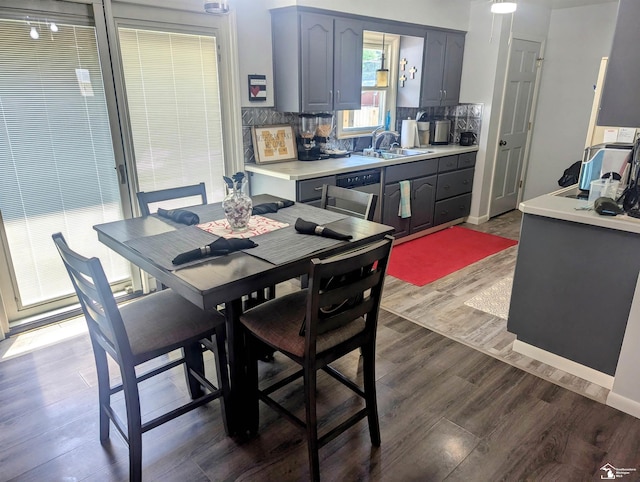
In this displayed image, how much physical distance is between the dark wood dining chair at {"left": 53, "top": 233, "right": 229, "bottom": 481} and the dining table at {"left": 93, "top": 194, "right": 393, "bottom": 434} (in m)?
0.09

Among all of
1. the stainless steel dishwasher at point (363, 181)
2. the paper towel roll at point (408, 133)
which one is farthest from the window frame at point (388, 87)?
the stainless steel dishwasher at point (363, 181)

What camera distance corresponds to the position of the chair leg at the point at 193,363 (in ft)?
6.93

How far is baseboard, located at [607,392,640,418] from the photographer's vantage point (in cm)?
207

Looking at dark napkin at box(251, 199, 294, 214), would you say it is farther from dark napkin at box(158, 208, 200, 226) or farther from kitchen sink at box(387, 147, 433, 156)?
kitchen sink at box(387, 147, 433, 156)

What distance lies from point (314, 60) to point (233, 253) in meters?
2.35

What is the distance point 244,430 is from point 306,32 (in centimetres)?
295

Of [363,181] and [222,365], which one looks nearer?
[222,365]

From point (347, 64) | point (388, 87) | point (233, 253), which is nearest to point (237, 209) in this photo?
point (233, 253)

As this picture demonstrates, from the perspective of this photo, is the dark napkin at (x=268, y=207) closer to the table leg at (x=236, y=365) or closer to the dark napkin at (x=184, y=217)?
the dark napkin at (x=184, y=217)

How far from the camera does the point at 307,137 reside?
3871mm

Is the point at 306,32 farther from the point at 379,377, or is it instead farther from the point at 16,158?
the point at 379,377

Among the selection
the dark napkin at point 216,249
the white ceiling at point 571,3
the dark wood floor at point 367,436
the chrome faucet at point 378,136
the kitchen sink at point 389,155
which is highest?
the white ceiling at point 571,3

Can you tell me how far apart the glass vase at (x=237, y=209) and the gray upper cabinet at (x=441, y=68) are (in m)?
3.19

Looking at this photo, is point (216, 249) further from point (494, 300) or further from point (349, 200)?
point (494, 300)
